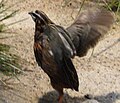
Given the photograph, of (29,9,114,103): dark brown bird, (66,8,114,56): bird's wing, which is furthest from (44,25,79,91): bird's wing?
(66,8,114,56): bird's wing

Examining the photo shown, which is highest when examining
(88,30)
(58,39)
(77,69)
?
(58,39)

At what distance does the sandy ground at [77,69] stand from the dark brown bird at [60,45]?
27 cm

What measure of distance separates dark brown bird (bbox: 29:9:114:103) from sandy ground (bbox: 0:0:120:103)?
272 millimetres

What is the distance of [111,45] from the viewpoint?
5.18m

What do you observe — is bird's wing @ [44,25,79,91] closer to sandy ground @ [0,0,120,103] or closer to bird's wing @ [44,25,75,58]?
bird's wing @ [44,25,75,58]

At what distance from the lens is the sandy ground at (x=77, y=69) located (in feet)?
14.0

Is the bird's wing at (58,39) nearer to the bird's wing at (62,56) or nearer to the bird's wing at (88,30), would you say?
the bird's wing at (62,56)

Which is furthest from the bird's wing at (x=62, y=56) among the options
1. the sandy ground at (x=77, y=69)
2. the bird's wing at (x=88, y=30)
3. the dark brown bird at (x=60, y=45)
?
the sandy ground at (x=77, y=69)

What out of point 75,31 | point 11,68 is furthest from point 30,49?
point 75,31

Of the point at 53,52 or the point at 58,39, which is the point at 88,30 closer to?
the point at 58,39

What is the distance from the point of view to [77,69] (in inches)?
185

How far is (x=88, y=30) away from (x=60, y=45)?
1.32ft

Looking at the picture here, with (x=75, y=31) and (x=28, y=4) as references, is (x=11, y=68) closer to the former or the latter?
(x=75, y=31)

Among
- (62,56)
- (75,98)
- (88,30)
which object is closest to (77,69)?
(75,98)
